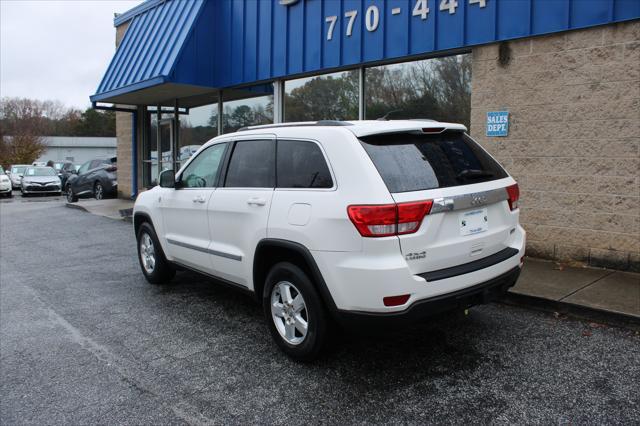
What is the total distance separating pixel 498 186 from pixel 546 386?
4.83 ft

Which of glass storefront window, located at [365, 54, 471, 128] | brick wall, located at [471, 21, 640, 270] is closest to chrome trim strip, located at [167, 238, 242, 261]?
glass storefront window, located at [365, 54, 471, 128]

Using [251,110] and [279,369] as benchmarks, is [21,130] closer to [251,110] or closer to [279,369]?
[251,110]

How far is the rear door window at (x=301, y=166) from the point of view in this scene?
3.83 metres

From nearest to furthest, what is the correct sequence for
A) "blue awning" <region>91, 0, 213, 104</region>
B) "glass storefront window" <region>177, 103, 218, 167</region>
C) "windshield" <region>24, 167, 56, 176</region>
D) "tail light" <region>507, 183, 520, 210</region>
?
"tail light" <region>507, 183, 520, 210</region> < "blue awning" <region>91, 0, 213, 104</region> < "glass storefront window" <region>177, 103, 218, 167</region> < "windshield" <region>24, 167, 56, 176</region>

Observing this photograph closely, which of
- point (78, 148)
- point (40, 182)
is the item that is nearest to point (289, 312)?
point (40, 182)

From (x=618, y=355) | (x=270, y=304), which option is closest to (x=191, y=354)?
(x=270, y=304)

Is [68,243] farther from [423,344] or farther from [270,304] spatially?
[423,344]

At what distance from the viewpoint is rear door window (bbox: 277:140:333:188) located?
12.6ft

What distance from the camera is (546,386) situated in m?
3.59

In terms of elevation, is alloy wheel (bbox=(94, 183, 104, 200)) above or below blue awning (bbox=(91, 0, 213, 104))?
below

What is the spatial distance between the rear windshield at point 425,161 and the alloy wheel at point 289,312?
1.15 m

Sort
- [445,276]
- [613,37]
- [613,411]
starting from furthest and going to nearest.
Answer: [613,37] → [445,276] → [613,411]

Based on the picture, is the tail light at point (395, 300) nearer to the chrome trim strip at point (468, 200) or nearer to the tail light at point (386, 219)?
the tail light at point (386, 219)

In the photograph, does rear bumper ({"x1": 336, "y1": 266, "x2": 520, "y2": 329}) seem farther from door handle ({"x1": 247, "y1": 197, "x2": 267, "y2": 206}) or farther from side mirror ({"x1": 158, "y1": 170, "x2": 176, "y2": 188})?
side mirror ({"x1": 158, "y1": 170, "x2": 176, "y2": 188})
